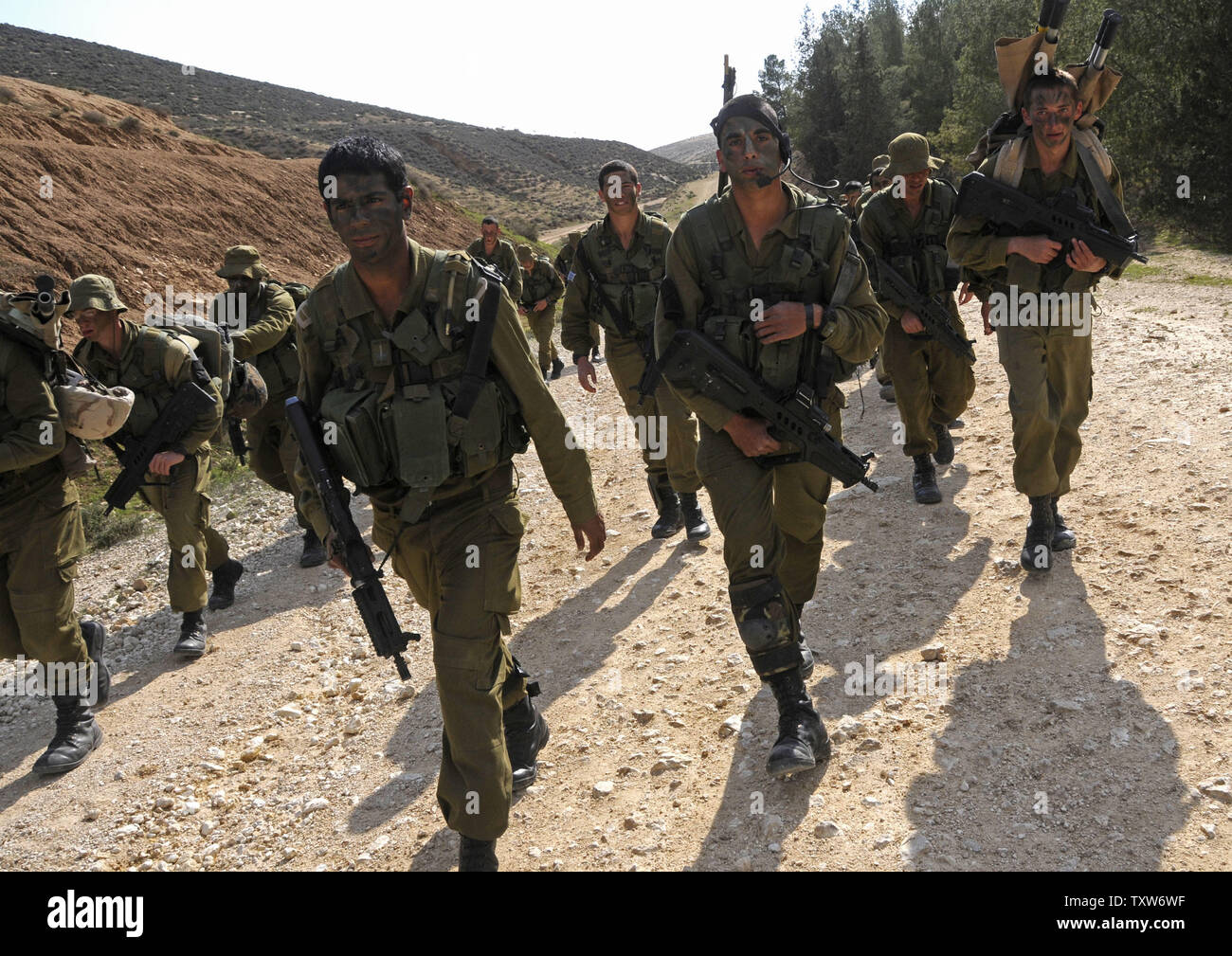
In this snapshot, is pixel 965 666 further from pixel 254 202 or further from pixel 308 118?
pixel 308 118

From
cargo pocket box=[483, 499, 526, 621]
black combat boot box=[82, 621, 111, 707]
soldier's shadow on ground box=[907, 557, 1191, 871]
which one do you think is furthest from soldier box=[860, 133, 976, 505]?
black combat boot box=[82, 621, 111, 707]

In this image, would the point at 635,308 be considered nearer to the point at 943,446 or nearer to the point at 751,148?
the point at 943,446

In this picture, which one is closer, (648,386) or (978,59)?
(648,386)

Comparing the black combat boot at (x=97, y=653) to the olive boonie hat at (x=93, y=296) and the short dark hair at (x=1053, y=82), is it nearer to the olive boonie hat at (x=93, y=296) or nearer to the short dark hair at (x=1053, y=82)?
the olive boonie hat at (x=93, y=296)

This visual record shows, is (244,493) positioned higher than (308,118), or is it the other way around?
(308,118)

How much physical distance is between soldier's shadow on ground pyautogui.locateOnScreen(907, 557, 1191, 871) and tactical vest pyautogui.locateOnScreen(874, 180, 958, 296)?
8.95 feet

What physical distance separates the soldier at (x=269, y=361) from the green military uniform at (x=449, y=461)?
3965mm

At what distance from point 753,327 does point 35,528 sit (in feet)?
11.7

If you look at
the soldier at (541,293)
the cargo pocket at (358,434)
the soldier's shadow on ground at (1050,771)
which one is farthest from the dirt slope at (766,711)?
the soldier at (541,293)

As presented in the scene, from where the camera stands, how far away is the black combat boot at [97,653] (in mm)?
5434

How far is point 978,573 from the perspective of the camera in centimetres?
515

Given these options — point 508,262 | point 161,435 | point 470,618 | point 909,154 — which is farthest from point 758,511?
point 508,262

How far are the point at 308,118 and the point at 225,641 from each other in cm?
4854
